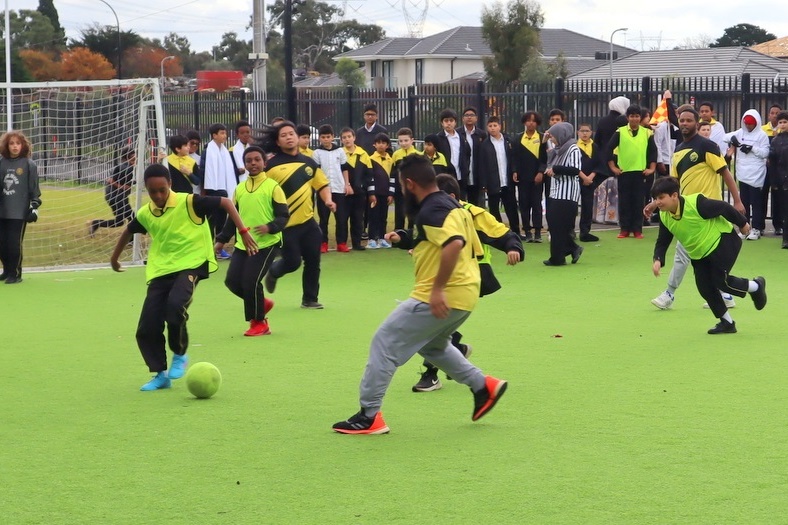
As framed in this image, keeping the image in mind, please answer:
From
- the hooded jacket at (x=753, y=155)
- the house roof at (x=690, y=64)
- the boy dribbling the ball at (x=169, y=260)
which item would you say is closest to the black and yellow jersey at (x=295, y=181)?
the boy dribbling the ball at (x=169, y=260)

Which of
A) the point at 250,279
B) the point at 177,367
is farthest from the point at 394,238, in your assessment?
the point at 250,279

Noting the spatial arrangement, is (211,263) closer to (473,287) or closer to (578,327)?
(473,287)

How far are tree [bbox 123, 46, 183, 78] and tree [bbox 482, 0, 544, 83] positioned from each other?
2795 cm

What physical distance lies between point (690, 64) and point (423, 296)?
52.8 m

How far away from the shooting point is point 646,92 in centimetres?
2011

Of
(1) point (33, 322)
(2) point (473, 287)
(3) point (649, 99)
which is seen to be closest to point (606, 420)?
(2) point (473, 287)

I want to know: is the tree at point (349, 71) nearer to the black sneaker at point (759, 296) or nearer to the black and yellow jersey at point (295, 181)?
the black and yellow jersey at point (295, 181)

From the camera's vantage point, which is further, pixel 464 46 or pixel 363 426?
pixel 464 46

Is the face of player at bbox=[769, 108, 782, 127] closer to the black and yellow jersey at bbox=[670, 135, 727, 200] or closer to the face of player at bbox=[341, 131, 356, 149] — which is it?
the black and yellow jersey at bbox=[670, 135, 727, 200]

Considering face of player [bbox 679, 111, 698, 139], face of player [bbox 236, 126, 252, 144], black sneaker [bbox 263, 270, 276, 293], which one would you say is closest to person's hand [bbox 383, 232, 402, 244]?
black sneaker [bbox 263, 270, 276, 293]

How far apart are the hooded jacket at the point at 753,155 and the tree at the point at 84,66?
189 feet

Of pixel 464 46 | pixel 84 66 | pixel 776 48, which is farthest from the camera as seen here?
pixel 464 46

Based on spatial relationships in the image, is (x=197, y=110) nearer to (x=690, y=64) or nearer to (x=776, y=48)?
(x=690, y=64)

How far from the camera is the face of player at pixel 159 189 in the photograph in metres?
8.57
